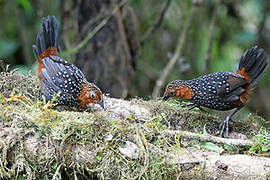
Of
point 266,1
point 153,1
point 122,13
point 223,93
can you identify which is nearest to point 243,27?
point 266,1

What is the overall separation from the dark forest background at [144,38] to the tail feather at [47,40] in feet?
1.56

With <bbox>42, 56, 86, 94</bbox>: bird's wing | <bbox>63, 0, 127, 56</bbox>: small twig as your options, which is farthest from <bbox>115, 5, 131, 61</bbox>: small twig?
<bbox>42, 56, 86, 94</bbox>: bird's wing

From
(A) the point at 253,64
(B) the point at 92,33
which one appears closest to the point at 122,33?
(B) the point at 92,33

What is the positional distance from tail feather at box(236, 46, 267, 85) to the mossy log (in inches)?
56.3

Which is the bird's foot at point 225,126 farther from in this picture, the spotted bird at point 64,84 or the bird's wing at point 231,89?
the spotted bird at point 64,84

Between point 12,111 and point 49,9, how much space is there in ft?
17.5

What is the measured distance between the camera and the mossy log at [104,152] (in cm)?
262

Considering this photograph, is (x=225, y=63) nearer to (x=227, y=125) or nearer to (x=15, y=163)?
(x=227, y=125)

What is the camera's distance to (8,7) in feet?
24.1

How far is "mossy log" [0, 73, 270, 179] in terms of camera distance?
103 inches

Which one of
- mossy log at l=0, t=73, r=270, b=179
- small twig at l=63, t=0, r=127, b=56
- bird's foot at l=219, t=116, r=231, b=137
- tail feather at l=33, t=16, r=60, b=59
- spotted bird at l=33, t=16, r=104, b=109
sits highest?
small twig at l=63, t=0, r=127, b=56

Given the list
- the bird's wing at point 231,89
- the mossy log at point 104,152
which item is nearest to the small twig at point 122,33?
the bird's wing at point 231,89

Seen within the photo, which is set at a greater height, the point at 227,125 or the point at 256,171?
the point at 227,125

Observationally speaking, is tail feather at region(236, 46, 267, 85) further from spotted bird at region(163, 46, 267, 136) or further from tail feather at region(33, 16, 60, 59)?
tail feather at region(33, 16, 60, 59)
